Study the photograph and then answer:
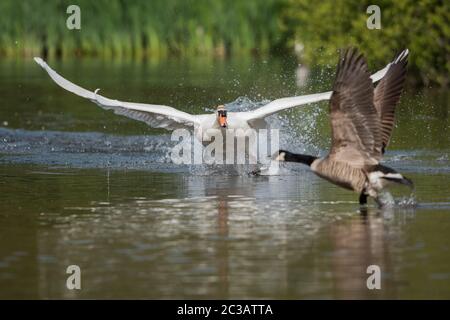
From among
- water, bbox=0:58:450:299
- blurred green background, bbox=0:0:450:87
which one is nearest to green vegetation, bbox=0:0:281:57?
blurred green background, bbox=0:0:450:87

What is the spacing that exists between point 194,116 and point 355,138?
4.37 meters

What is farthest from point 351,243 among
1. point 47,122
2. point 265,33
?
point 265,33

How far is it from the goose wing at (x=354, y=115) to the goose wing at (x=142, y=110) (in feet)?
13.9

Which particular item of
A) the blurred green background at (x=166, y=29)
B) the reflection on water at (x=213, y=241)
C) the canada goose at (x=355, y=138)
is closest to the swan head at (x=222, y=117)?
the reflection on water at (x=213, y=241)

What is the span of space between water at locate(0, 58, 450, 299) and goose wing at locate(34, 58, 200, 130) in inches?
23.3

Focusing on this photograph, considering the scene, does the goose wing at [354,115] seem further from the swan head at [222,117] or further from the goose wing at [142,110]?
the goose wing at [142,110]

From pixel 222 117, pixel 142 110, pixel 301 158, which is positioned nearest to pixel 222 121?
pixel 222 117

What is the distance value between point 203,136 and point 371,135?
4.09 meters

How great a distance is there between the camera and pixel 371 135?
1269 centimetres

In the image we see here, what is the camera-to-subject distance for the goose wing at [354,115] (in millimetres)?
12406

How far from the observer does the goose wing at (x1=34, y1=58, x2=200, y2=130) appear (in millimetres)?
16578

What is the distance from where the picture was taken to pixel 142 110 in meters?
16.7
